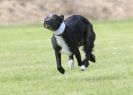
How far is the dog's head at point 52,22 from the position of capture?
11312 millimetres

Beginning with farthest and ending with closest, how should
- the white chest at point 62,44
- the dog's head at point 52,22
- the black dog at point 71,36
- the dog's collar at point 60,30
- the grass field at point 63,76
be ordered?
the white chest at point 62,44, the dog's collar at point 60,30, the black dog at point 71,36, the dog's head at point 52,22, the grass field at point 63,76

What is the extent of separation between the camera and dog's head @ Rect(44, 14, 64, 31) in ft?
37.1

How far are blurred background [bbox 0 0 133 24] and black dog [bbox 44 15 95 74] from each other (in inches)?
1260

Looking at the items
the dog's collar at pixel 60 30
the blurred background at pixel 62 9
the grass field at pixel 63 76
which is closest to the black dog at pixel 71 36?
the dog's collar at pixel 60 30

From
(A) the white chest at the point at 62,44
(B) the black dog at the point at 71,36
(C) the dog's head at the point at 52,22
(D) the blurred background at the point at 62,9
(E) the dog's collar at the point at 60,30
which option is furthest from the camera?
(D) the blurred background at the point at 62,9

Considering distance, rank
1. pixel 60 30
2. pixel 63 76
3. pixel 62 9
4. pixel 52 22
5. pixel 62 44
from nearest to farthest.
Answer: pixel 52 22, pixel 60 30, pixel 62 44, pixel 63 76, pixel 62 9

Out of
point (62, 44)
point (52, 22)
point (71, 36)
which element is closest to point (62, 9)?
point (71, 36)

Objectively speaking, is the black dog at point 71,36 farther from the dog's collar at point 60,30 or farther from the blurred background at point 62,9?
the blurred background at point 62,9

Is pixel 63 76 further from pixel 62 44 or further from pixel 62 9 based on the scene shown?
pixel 62 9

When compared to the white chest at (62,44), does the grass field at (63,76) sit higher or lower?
lower

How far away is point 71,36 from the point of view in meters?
12.2

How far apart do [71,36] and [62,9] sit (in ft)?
117

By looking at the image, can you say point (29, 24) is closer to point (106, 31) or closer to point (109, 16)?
point (109, 16)

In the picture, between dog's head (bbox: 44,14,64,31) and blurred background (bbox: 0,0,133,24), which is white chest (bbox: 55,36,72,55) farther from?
blurred background (bbox: 0,0,133,24)
